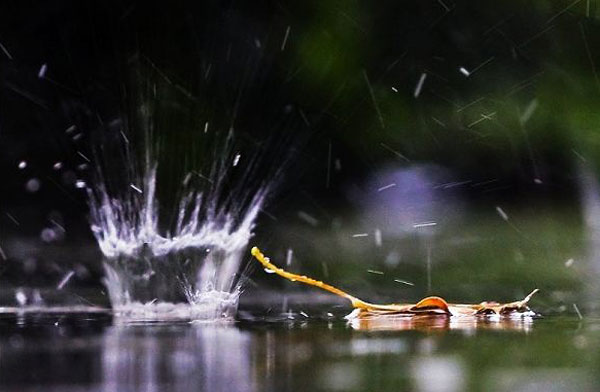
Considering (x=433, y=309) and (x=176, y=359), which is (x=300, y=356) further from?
(x=433, y=309)

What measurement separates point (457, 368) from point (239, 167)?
9.65 feet

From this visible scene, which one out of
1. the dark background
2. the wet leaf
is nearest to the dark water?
the wet leaf

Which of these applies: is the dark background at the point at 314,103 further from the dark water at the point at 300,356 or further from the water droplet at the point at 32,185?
the dark water at the point at 300,356

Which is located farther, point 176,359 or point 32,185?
point 32,185

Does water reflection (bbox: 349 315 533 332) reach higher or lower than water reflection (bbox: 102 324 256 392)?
higher

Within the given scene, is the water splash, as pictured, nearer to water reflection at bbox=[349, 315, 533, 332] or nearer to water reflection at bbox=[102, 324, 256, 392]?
water reflection at bbox=[349, 315, 533, 332]

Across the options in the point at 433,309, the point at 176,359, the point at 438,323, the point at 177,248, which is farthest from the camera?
the point at 177,248

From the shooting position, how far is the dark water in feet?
4.22


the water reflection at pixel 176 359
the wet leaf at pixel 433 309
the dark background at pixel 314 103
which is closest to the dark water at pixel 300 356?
the water reflection at pixel 176 359

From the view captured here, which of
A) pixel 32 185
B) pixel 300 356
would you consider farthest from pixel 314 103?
pixel 300 356

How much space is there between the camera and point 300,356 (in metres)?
1.61

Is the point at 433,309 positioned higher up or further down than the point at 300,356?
higher up

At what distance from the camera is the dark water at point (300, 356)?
1286 mm

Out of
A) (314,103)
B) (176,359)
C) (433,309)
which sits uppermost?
(314,103)
